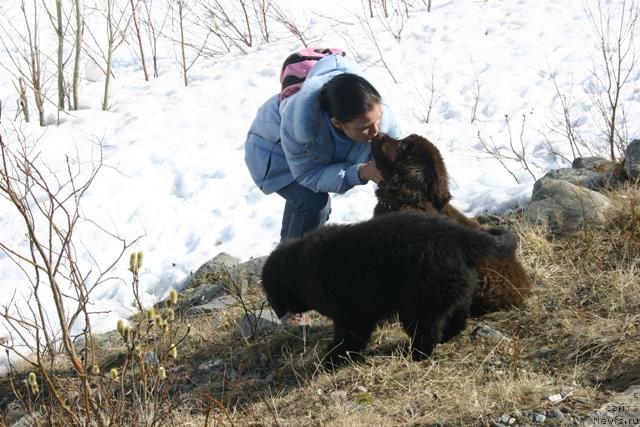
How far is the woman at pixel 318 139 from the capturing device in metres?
5.07

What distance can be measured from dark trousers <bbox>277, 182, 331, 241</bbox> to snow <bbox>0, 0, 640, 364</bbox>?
2.16 meters

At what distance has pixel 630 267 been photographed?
5.03 metres

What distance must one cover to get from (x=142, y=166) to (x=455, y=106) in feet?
12.9

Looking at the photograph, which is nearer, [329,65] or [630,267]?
[630,267]

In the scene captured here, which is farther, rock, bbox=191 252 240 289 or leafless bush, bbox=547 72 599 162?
leafless bush, bbox=547 72 599 162

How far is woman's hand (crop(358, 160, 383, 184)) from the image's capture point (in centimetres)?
521

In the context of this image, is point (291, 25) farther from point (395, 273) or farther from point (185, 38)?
point (395, 273)

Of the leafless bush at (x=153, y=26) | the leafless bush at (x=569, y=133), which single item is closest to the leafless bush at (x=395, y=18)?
the leafless bush at (x=569, y=133)

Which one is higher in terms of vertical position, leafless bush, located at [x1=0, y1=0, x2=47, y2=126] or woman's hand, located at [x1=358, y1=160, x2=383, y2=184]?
leafless bush, located at [x1=0, y1=0, x2=47, y2=126]

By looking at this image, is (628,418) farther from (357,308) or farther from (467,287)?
(357,308)

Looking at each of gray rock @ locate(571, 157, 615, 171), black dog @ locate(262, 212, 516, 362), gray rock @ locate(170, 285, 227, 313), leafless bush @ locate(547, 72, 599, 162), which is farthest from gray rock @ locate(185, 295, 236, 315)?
leafless bush @ locate(547, 72, 599, 162)

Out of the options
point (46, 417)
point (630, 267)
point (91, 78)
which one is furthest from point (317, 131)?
point (91, 78)

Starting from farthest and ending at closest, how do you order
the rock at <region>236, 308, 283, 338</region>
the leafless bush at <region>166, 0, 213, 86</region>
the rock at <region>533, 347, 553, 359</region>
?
1. the leafless bush at <region>166, 0, 213, 86</region>
2. the rock at <region>236, 308, 283, 338</region>
3. the rock at <region>533, 347, 553, 359</region>

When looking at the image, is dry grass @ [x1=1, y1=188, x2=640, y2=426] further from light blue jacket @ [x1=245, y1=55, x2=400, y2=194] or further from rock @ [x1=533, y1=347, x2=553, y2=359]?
light blue jacket @ [x1=245, y1=55, x2=400, y2=194]
